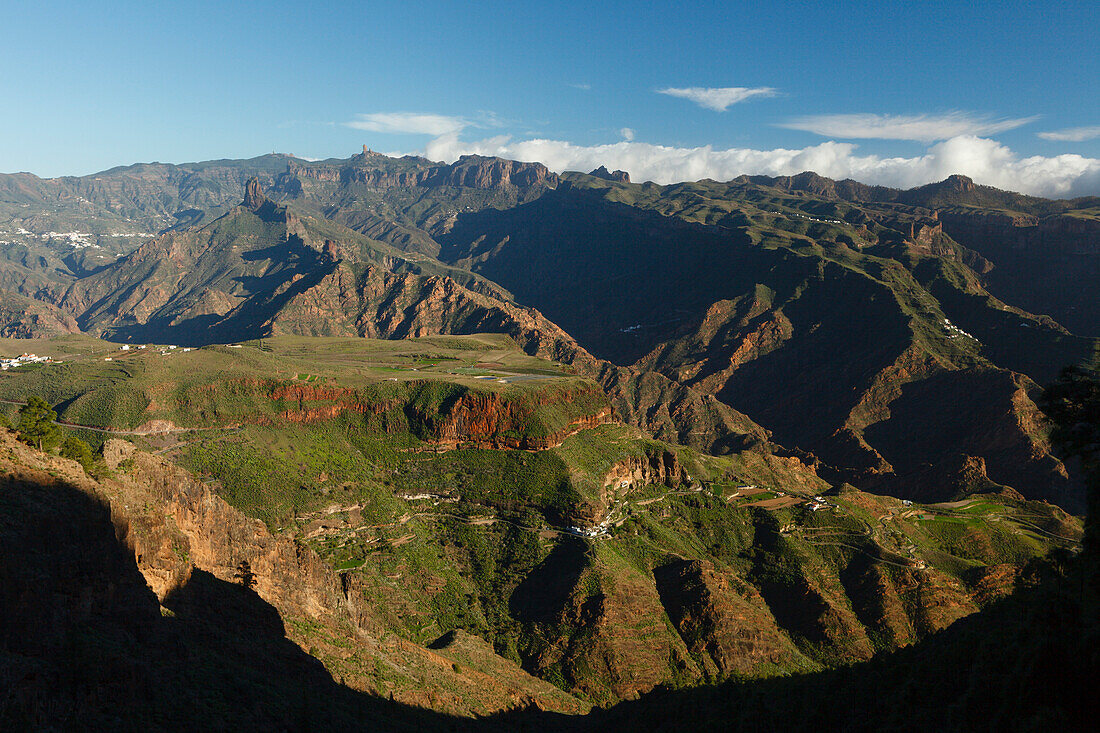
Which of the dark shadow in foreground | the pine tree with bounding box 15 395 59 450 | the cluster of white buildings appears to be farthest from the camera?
the cluster of white buildings

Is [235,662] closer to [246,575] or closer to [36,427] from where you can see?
[246,575]

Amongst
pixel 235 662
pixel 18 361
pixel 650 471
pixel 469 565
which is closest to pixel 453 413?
pixel 469 565

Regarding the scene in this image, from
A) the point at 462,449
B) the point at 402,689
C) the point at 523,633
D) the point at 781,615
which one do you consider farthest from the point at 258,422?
the point at 781,615

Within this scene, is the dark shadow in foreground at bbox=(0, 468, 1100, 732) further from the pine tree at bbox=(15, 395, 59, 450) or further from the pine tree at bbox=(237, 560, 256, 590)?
the pine tree at bbox=(15, 395, 59, 450)

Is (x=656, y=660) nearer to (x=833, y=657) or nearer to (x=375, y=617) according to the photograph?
→ (x=833, y=657)

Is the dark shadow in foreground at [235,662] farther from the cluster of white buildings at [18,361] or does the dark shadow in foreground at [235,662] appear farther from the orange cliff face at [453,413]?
the cluster of white buildings at [18,361]

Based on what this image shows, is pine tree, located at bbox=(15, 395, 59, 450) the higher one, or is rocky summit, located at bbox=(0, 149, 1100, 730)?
pine tree, located at bbox=(15, 395, 59, 450)

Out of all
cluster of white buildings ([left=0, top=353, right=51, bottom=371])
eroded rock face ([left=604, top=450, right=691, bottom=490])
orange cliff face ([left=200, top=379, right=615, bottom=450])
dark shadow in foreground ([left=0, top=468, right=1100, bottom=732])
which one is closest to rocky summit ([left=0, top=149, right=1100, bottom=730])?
dark shadow in foreground ([left=0, top=468, right=1100, bottom=732])

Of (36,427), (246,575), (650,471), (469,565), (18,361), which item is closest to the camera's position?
(246,575)
